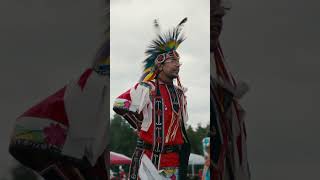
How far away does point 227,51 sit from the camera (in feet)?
37.6

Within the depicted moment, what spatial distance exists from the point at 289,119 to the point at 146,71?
168 cm

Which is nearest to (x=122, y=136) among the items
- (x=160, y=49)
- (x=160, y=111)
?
(x=160, y=111)

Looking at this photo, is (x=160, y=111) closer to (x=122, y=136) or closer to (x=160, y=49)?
→ (x=122, y=136)

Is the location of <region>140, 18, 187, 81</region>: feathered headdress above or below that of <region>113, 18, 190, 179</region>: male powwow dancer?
above

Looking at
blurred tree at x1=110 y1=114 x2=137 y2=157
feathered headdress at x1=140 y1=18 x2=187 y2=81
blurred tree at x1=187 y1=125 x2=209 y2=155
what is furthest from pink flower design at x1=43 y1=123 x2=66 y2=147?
blurred tree at x1=187 y1=125 x2=209 y2=155

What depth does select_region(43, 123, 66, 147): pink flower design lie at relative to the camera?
11305mm

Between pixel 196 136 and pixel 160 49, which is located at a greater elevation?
pixel 160 49

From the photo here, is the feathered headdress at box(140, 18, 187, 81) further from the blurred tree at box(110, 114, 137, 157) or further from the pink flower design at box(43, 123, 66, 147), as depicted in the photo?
the pink flower design at box(43, 123, 66, 147)

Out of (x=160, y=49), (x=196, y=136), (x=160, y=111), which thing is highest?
(x=160, y=49)

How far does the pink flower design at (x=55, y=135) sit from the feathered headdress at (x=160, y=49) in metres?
1.06

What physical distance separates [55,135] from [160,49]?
1.50 metres

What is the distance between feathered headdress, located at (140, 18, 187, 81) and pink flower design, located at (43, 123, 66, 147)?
1.06 m

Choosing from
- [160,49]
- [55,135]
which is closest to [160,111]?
[160,49]

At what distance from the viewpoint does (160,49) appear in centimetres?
1127
